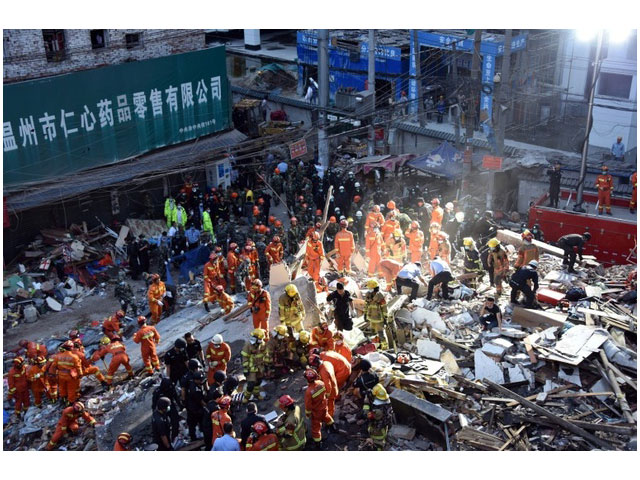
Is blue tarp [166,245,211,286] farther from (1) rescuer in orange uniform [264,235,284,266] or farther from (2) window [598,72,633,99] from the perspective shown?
(2) window [598,72,633,99]

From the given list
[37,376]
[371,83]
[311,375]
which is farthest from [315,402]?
[371,83]

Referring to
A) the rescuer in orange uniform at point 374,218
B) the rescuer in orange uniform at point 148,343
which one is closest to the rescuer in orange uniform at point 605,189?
the rescuer in orange uniform at point 374,218

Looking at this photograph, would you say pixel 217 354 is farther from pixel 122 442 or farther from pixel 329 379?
pixel 122 442

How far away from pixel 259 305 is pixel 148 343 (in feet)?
7.50

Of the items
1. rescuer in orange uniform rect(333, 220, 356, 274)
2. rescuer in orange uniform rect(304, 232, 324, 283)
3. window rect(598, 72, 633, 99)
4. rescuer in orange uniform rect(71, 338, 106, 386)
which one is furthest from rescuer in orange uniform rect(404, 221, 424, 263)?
window rect(598, 72, 633, 99)

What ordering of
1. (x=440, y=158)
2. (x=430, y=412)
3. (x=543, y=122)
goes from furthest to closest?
(x=543, y=122), (x=440, y=158), (x=430, y=412)

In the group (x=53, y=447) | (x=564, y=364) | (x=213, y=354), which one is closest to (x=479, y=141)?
(x=564, y=364)

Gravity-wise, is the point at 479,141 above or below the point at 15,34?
below

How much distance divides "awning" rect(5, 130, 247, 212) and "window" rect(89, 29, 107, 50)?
347 cm

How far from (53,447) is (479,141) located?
18.3 metres

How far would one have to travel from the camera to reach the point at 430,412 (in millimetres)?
11766

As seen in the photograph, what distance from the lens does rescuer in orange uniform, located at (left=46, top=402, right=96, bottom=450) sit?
41.6 ft

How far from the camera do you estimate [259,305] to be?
14703mm

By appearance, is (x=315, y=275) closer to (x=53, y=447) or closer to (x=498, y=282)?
(x=498, y=282)
